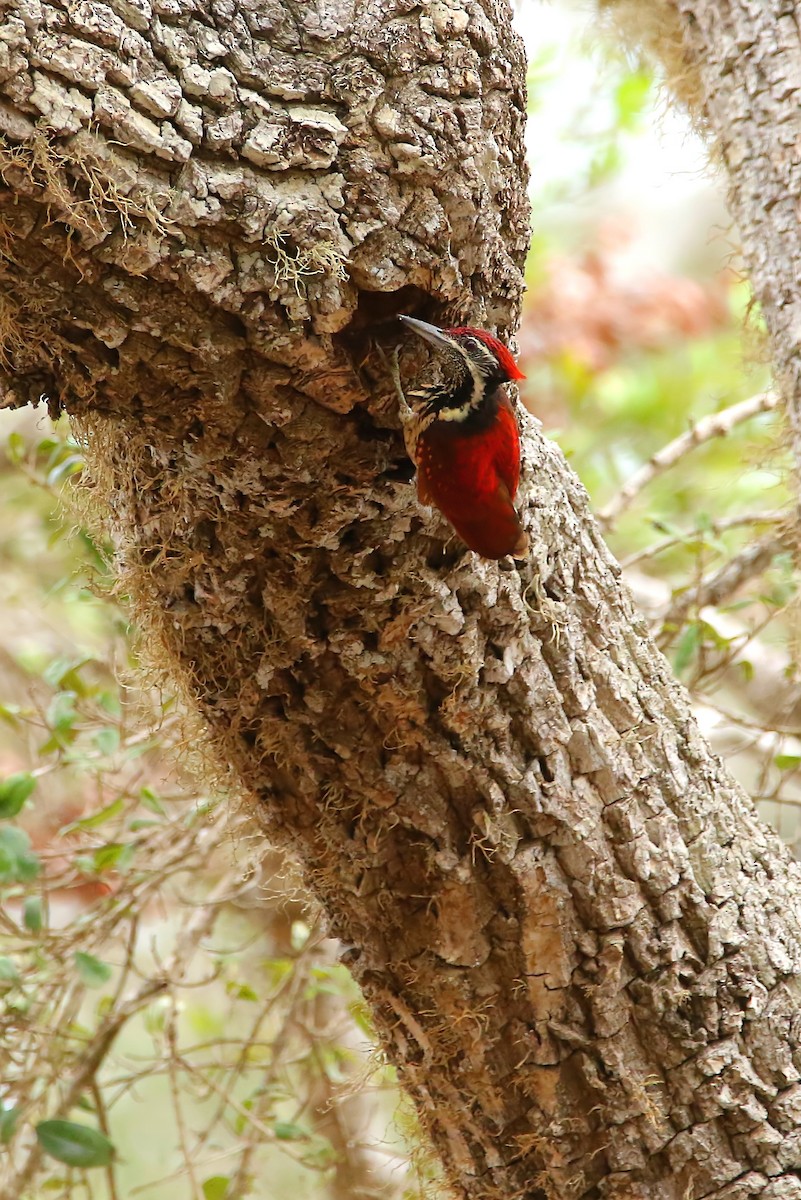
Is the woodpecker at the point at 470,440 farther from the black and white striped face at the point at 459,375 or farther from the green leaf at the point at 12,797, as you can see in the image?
the green leaf at the point at 12,797

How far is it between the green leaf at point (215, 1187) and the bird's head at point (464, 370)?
68.9 inches

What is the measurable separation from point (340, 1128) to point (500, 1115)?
1.40 meters

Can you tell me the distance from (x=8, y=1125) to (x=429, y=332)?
174cm

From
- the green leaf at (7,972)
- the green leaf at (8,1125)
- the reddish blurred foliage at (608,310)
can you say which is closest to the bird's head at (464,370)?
the green leaf at (7,972)

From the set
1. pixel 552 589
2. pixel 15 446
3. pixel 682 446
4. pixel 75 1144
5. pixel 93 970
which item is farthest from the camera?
pixel 682 446

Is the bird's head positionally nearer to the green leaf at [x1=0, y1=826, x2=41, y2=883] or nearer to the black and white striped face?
the black and white striped face

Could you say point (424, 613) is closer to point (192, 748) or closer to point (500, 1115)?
point (192, 748)

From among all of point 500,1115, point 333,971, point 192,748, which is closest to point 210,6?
point 192,748

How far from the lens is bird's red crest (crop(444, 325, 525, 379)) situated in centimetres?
135

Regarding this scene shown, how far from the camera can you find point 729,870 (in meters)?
1.68

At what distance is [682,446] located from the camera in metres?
2.75

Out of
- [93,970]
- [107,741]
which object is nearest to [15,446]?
[107,741]

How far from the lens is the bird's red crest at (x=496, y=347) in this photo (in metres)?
1.35

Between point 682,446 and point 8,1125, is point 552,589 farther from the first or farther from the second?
point 8,1125
